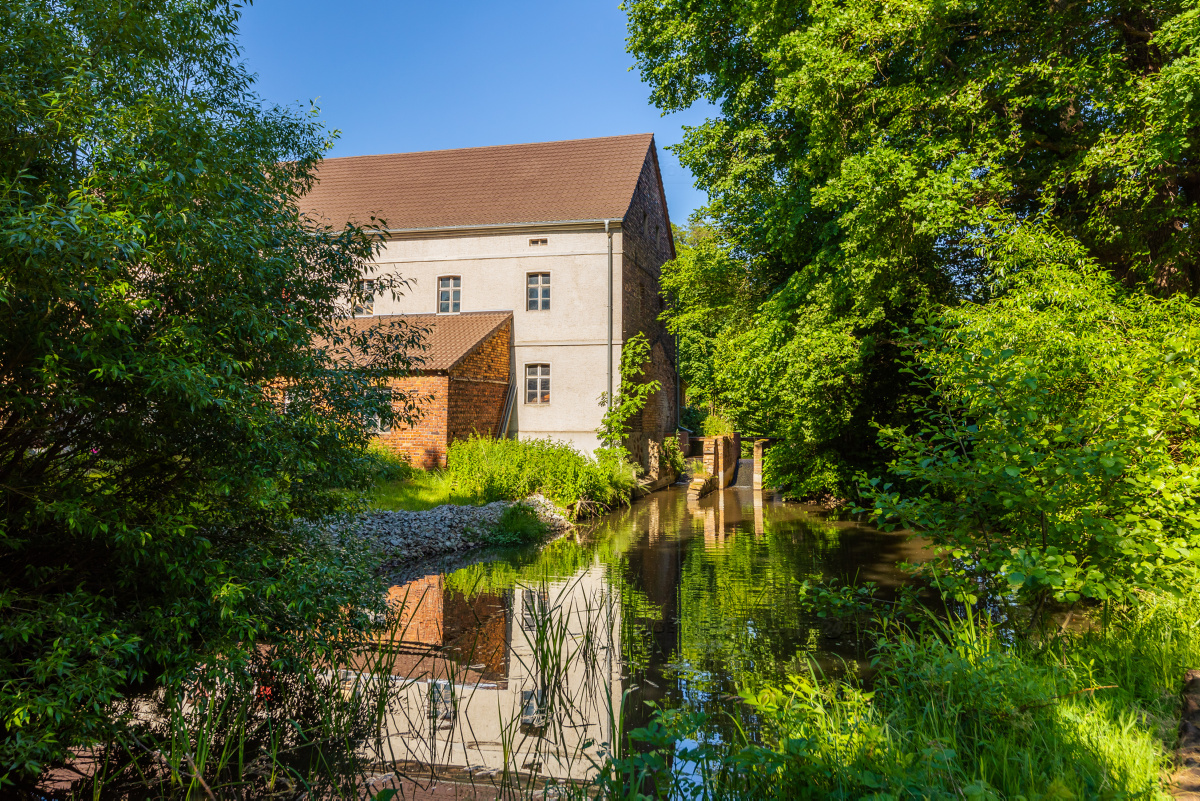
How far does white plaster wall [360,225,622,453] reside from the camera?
68.5 ft

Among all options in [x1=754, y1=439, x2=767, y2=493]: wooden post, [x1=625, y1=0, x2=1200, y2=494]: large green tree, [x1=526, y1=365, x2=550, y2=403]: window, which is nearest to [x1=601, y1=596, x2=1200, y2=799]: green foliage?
[x1=625, y1=0, x2=1200, y2=494]: large green tree

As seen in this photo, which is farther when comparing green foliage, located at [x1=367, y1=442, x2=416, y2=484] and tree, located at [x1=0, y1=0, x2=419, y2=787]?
green foliage, located at [x1=367, y1=442, x2=416, y2=484]

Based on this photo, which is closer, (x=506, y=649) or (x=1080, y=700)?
(x=1080, y=700)

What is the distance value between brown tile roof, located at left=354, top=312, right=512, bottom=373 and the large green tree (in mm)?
7263

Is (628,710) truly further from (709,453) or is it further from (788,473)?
(709,453)

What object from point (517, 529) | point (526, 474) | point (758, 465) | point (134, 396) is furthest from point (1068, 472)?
point (758, 465)

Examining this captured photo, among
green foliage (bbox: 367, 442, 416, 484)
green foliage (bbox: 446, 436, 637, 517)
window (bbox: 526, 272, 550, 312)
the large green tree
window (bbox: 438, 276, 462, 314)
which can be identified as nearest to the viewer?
the large green tree

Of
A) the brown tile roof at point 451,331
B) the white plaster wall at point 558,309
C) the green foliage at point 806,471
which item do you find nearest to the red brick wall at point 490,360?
the brown tile roof at point 451,331

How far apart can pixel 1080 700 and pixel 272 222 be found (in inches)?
261

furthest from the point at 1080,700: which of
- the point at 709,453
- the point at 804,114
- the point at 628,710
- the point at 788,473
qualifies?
the point at 709,453

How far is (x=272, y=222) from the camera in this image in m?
5.77

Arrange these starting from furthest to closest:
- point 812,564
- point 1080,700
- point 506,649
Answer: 1. point 812,564
2. point 506,649
3. point 1080,700

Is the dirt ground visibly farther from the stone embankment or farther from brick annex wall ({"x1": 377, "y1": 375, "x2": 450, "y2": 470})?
brick annex wall ({"x1": 377, "y1": 375, "x2": 450, "y2": 470})

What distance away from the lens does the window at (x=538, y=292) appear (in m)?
21.3
